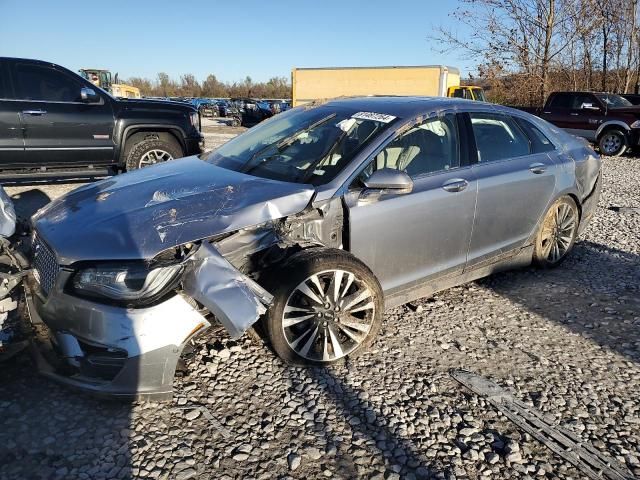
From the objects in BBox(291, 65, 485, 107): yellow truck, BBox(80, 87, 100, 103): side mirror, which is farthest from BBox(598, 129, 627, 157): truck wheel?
BBox(80, 87, 100, 103): side mirror

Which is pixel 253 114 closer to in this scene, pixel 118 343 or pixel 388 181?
pixel 388 181

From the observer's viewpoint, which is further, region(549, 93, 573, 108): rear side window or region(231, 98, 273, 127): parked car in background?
region(231, 98, 273, 127): parked car in background

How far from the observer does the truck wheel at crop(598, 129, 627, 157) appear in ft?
46.4

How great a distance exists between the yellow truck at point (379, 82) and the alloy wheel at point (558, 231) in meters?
15.0

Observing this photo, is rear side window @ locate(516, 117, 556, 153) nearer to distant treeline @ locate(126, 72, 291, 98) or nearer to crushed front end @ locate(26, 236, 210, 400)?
crushed front end @ locate(26, 236, 210, 400)

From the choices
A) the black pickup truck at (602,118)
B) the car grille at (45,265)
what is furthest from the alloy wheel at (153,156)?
the black pickup truck at (602,118)

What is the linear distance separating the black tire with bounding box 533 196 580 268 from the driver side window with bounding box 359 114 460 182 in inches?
51.4

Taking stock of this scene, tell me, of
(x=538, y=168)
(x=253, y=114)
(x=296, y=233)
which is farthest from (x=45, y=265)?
(x=253, y=114)

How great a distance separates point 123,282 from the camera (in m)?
2.42

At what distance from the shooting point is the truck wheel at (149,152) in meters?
7.50

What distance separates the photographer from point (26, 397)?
2.60 meters

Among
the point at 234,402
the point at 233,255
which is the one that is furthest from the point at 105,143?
the point at 234,402

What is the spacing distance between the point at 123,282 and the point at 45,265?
571 mm

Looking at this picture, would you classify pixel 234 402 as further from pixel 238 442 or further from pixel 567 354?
pixel 567 354
